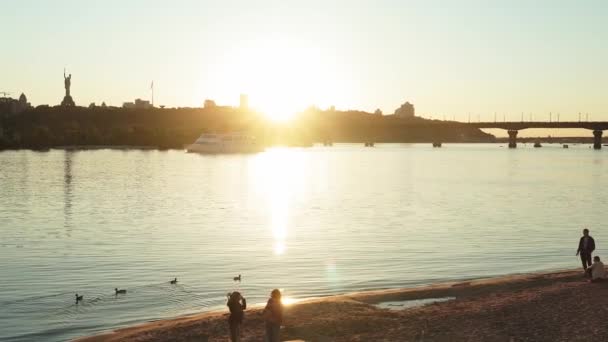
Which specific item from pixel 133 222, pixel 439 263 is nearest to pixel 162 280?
pixel 439 263

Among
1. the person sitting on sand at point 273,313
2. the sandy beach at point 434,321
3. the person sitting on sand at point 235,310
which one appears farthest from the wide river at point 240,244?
the person sitting on sand at point 273,313

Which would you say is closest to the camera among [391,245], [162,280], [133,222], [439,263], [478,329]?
[478,329]

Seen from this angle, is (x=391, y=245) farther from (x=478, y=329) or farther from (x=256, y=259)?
(x=478, y=329)

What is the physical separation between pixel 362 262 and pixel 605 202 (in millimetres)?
59225

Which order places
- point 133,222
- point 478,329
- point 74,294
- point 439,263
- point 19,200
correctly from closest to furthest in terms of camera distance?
point 478,329 < point 74,294 < point 439,263 < point 133,222 < point 19,200

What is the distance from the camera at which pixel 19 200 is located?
88125 mm

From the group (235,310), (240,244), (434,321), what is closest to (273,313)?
(235,310)

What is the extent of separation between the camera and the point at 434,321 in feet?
86.7

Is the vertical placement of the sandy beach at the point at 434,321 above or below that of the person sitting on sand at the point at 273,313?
below

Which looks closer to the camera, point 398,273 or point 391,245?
point 398,273

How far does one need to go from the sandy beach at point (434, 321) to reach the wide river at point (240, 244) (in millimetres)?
3870

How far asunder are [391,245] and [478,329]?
90.7ft

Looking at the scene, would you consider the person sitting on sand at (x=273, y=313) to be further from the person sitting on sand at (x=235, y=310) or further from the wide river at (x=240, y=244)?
the wide river at (x=240, y=244)

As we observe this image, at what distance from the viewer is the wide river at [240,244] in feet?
112
